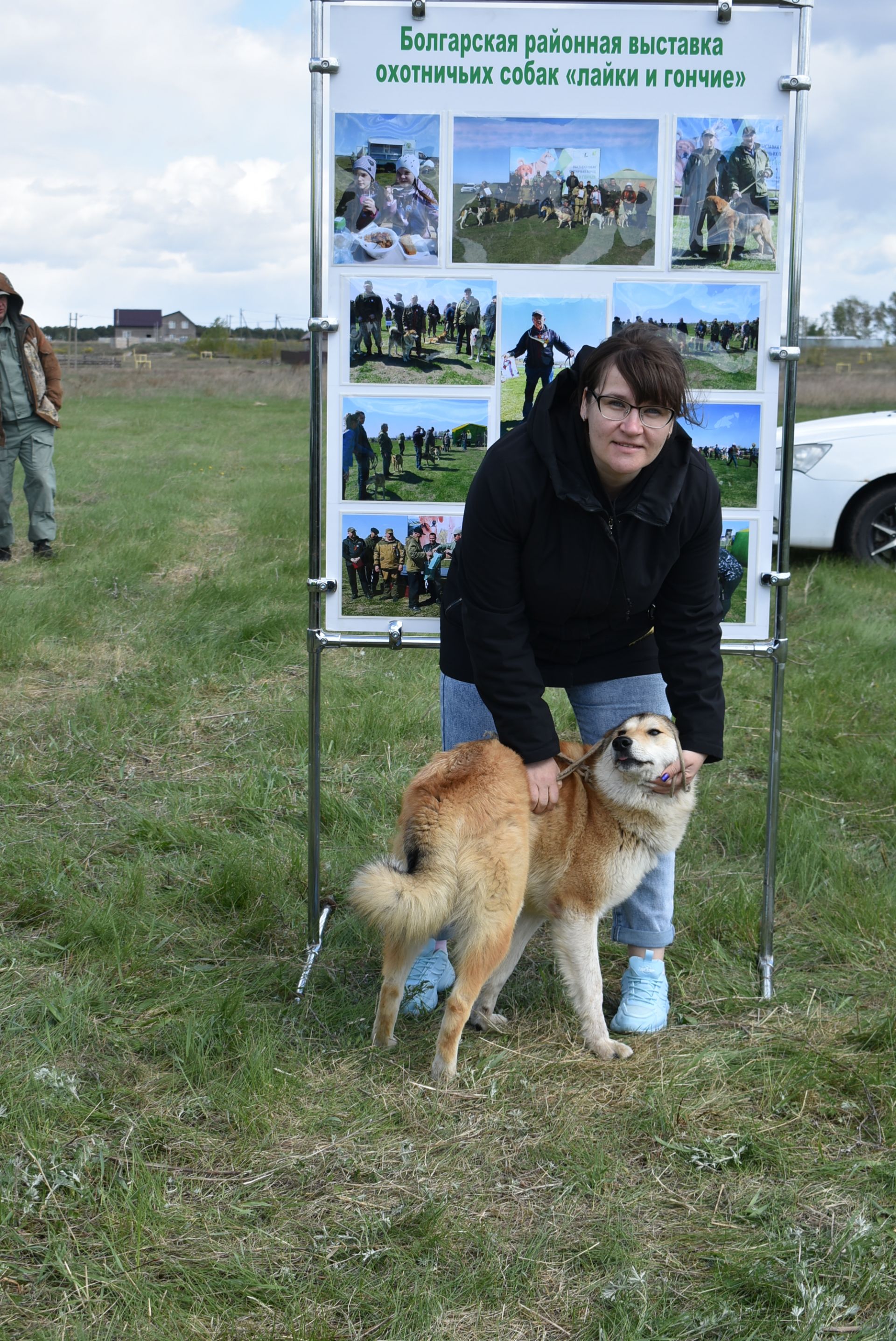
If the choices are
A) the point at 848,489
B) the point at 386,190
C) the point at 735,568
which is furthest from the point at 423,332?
the point at 848,489

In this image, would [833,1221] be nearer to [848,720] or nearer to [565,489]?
[565,489]

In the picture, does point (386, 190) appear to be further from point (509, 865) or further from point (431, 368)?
point (509, 865)

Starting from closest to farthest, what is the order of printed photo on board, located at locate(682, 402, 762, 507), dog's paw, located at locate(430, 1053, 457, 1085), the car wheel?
1. dog's paw, located at locate(430, 1053, 457, 1085)
2. printed photo on board, located at locate(682, 402, 762, 507)
3. the car wheel

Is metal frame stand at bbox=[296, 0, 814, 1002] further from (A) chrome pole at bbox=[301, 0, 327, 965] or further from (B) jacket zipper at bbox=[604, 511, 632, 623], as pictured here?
(B) jacket zipper at bbox=[604, 511, 632, 623]

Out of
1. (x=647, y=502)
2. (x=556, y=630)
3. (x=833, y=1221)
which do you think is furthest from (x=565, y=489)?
(x=833, y=1221)

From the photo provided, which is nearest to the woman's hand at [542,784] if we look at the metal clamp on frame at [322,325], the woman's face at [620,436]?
the woman's face at [620,436]

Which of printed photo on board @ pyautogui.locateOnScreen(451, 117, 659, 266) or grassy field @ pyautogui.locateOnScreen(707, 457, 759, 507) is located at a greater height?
printed photo on board @ pyautogui.locateOnScreen(451, 117, 659, 266)

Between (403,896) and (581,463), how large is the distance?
4.02 feet

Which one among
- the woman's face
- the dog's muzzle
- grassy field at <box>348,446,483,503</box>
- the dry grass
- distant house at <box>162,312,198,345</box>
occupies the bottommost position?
the dog's muzzle

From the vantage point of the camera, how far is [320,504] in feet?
12.3

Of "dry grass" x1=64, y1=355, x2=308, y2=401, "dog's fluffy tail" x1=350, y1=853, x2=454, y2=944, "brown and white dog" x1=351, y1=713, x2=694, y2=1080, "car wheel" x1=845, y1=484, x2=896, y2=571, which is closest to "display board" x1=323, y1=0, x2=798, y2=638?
"brown and white dog" x1=351, y1=713, x2=694, y2=1080

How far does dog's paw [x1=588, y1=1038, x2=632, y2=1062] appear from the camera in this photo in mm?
3406

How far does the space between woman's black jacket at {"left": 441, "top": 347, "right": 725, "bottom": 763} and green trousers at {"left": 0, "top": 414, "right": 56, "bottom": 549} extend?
7.52 meters

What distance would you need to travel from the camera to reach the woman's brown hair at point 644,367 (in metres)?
2.91
